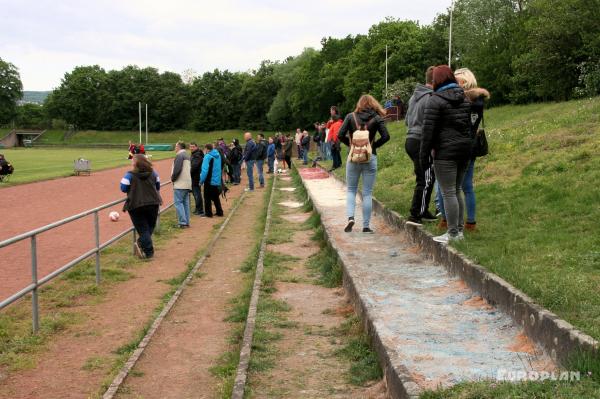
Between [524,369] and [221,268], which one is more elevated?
[524,369]

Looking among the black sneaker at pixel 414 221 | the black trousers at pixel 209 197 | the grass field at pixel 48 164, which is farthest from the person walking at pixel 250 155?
the black sneaker at pixel 414 221

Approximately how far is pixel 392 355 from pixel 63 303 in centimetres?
562

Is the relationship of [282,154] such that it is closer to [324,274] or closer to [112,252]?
[112,252]

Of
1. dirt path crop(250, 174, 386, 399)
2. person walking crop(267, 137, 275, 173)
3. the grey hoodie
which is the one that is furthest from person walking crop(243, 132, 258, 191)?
the grey hoodie

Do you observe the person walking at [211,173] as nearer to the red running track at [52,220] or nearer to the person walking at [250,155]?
the red running track at [52,220]

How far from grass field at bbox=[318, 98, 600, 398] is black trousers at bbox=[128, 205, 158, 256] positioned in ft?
13.6

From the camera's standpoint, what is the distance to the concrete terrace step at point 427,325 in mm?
4332

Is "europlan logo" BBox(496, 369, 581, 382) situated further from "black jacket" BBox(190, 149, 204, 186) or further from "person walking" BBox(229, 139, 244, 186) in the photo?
"person walking" BBox(229, 139, 244, 186)

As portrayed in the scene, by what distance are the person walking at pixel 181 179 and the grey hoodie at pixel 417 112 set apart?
7.43 metres

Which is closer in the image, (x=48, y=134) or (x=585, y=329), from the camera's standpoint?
(x=585, y=329)

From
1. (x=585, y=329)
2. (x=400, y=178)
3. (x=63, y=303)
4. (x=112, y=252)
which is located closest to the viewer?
(x=585, y=329)

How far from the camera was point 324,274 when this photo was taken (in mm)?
9102

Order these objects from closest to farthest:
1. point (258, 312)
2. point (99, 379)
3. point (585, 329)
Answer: point (585, 329) < point (99, 379) < point (258, 312)

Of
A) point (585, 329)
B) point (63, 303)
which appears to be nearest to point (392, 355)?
point (585, 329)
